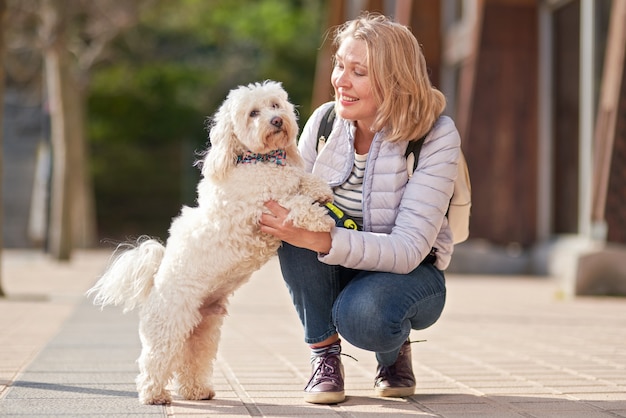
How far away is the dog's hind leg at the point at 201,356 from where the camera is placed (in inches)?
152

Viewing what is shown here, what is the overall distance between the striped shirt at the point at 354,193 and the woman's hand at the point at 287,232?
304 mm

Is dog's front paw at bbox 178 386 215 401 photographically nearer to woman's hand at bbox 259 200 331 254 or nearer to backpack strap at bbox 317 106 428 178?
woman's hand at bbox 259 200 331 254

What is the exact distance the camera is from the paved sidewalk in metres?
3.69

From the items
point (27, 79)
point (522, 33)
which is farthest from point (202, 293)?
point (27, 79)

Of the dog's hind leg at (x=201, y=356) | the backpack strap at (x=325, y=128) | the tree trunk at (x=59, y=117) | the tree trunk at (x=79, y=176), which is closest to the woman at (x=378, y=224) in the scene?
the backpack strap at (x=325, y=128)

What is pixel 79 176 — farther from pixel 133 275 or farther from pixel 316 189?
pixel 316 189

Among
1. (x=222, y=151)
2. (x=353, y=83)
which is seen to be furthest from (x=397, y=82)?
(x=222, y=151)

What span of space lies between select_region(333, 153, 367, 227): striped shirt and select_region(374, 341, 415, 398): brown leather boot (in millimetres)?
603

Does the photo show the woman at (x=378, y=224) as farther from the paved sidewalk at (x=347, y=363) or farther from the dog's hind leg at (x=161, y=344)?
the dog's hind leg at (x=161, y=344)

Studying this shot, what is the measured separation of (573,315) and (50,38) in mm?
10858

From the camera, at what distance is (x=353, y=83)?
385 centimetres

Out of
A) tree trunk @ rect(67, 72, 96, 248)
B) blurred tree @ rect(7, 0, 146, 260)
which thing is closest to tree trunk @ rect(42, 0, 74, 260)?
blurred tree @ rect(7, 0, 146, 260)

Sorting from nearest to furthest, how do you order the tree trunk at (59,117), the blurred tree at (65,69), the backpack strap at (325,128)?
the backpack strap at (325,128) < the tree trunk at (59,117) < the blurred tree at (65,69)

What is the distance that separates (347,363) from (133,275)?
1525 mm
